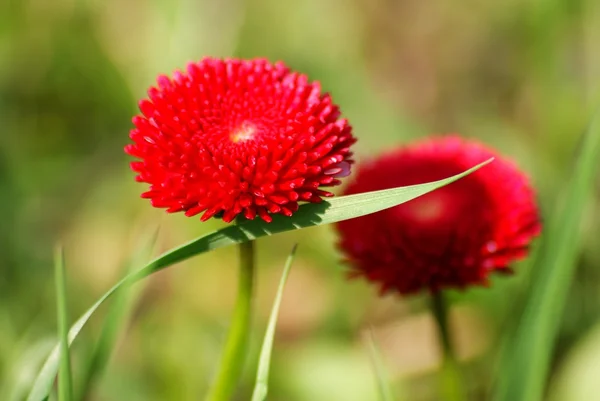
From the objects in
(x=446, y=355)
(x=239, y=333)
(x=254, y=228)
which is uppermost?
(x=254, y=228)

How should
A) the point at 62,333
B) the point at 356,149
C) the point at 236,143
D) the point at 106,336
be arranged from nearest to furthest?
the point at 62,333 < the point at 236,143 < the point at 106,336 < the point at 356,149

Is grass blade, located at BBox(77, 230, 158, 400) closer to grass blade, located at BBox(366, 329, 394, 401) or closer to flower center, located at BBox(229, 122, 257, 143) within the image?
flower center, located at BBox(229, 122, 257, 143)

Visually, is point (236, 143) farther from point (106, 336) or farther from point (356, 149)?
point (356, 149)

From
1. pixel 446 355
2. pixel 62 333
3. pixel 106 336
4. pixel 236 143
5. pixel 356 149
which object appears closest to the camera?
pixel 62 333

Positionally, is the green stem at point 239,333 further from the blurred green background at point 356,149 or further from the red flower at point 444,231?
the blurred green background at point 356,149

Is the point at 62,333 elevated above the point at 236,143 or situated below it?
below

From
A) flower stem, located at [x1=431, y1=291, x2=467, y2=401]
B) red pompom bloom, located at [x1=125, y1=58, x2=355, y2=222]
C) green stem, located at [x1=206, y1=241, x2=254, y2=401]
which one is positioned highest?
red pompom bloom, located at [x1=125, y1=58, x2=355, y2=222]

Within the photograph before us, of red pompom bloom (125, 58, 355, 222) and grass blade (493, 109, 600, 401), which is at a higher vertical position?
red pompom bloom (125, 58, 355, 222)

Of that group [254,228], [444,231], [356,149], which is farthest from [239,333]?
[356,149]

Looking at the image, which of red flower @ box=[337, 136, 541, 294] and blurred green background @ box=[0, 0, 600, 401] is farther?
blurred green background @ box=[0, 0, 600, 401]

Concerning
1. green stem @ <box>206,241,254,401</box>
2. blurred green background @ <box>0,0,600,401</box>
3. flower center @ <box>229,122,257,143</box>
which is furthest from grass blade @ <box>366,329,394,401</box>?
blurred green background @ <box>0,0,600,401</box>
